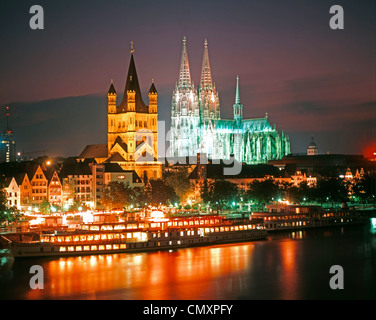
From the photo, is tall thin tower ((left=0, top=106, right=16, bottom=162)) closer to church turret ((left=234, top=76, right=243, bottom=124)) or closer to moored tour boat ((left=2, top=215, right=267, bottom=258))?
church turret ((left=234, top=76, right=243, bottom=124))

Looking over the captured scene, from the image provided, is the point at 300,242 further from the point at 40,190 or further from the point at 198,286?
the point at 40,190

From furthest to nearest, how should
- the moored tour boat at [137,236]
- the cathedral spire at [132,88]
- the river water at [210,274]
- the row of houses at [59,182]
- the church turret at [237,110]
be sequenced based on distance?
the church turret at [237,110]
the cathedral spire at [132,88]
the row of houses at [59,182]
the moored tour boat at [137,236]
the river water at [210,274]


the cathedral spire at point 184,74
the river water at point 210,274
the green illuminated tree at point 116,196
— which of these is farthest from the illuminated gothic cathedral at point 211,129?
the river water at point 210,274

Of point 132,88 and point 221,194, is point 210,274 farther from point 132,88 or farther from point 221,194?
point 132,88

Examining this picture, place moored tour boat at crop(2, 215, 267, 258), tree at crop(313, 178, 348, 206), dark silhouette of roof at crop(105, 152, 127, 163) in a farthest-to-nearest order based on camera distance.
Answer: dark silhouette of roof at crop(105, 152, 127, 163) → tree at crop(313, 178, 348, 206) → moored tour boat at crop(2, 215, 267, 258)

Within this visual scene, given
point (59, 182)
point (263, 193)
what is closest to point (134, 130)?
point (263, 193)

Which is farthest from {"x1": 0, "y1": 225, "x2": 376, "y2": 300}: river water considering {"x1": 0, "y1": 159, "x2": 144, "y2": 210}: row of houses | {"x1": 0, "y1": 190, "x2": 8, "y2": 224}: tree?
{"x1": 0, "y1": 159, "x2": 144, "y2": 210}: row of houses

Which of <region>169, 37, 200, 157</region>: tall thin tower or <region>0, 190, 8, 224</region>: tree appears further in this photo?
<region>169, 37, 200, 157</region>: tall thin tower

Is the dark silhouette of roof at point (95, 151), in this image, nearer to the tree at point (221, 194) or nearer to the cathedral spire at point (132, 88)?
the cathedral spire at point (132, 88)
